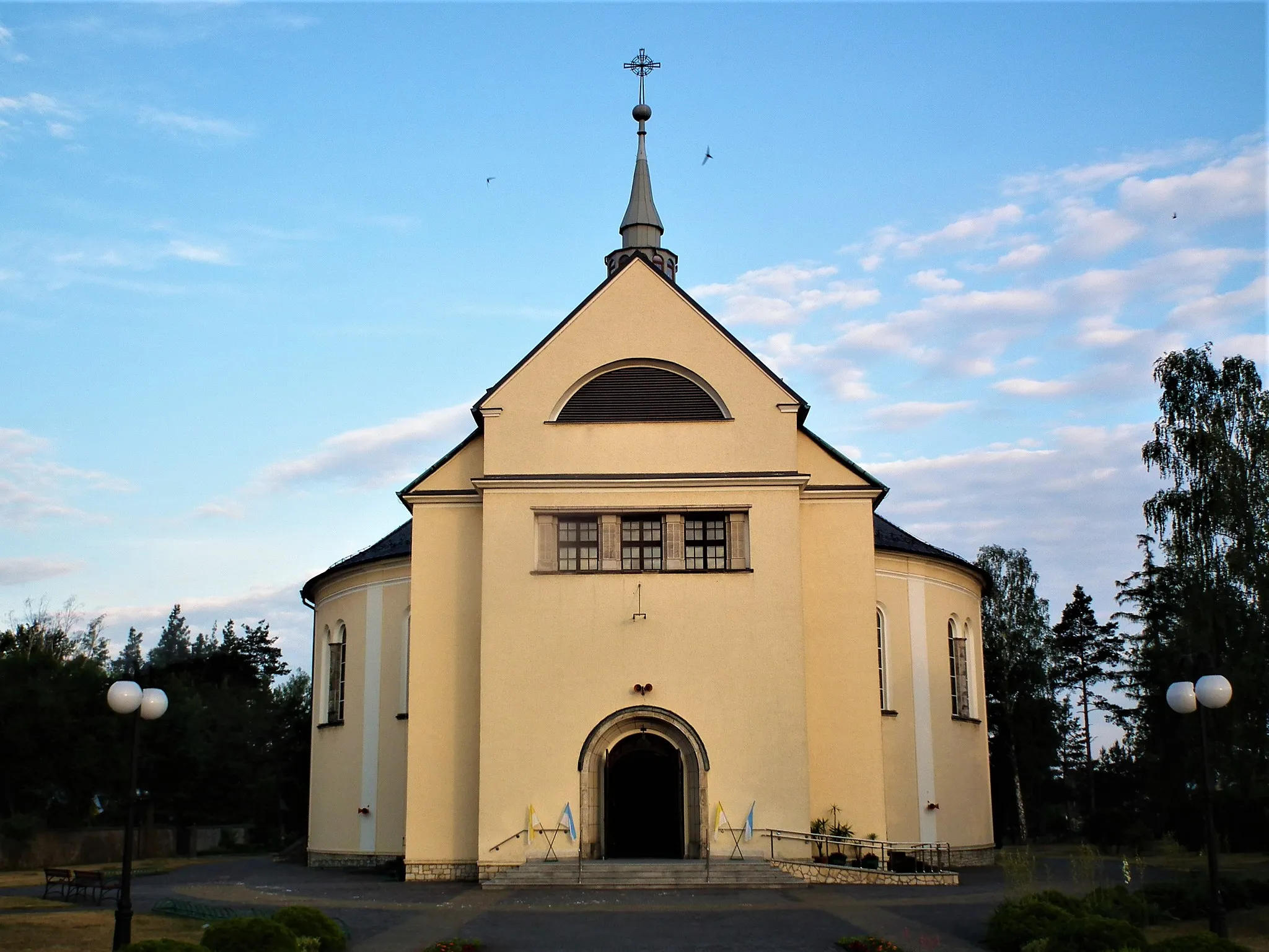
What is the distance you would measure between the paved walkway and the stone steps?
1.71 ft

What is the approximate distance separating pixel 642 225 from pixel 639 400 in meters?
13.0

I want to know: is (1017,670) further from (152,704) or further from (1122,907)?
(152,704)

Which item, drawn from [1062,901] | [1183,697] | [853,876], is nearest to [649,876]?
Result: [853,876]

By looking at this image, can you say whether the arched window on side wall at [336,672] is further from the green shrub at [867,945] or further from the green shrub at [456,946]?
the green shrub at [867,945]

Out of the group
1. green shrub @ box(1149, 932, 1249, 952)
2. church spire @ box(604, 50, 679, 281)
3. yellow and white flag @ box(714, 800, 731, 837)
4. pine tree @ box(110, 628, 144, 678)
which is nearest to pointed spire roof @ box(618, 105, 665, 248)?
church spire @ box(604, 50, 679, 281)

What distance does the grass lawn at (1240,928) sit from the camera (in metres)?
18.2

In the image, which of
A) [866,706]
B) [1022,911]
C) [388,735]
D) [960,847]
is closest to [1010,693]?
[960,847]

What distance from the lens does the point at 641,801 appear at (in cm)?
2953

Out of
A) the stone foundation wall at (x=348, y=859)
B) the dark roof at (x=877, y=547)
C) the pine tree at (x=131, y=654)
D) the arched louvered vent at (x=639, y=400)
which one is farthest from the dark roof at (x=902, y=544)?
the pine tree at (x=131, y=654)

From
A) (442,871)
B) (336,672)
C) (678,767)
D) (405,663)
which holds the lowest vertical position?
(442,871)

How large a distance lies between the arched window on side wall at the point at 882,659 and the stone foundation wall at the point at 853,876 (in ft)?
23.5

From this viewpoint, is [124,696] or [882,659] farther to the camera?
[882,659]

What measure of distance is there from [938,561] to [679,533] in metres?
10.6

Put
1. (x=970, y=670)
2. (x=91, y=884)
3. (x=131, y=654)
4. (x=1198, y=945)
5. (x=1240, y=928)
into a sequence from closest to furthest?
(x=1198, y=945) < (x=1240, y=928) < (x=91, y=884) < (x=970, y=670) < (x=131, y=654)
